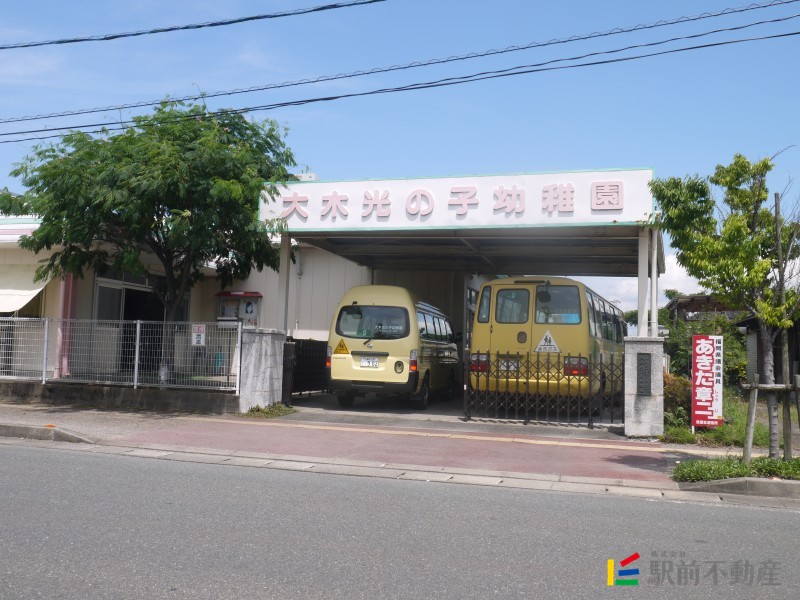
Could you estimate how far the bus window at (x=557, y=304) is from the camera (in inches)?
560

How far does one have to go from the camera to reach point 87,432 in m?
11.4

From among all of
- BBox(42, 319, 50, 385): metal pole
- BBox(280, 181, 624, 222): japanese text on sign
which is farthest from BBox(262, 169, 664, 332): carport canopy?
BBox(42, 319, 50, 385): metal pole

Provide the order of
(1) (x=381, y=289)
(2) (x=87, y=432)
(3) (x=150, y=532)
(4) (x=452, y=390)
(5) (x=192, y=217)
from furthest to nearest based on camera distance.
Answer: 1. (4) (x=452, y=390)
2. (1) (x=381, y=289)
3. (5) (x=192, y=217)
4. (2) (x=87, y=432)
5. (3) (x=150, y=532)

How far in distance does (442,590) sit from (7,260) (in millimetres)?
15615

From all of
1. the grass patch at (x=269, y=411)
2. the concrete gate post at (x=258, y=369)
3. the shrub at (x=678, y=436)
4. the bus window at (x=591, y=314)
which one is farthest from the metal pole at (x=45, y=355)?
the shrub at (x=678, y=436)

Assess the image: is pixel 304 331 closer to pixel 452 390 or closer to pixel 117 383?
pixel 452 390

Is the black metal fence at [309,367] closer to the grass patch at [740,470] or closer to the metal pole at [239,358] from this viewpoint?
the metal pole at [239,358]

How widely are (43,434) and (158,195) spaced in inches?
188

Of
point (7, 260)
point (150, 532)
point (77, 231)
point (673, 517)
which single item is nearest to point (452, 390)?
point (77, 231)

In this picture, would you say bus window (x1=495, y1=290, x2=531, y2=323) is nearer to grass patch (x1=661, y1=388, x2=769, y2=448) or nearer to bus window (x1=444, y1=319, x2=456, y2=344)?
grass patch (x1=661, y1=388, x2=769, y2=448)

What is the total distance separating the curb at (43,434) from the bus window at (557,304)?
8421mm
